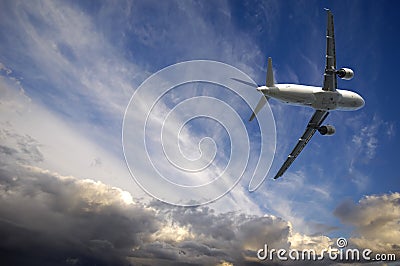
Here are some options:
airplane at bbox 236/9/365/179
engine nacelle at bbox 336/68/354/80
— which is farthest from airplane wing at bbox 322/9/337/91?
engine nacelle at bbox 336/68/354/80

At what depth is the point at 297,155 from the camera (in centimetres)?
6175

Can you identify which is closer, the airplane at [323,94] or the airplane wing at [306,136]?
the airplane at [323,94]

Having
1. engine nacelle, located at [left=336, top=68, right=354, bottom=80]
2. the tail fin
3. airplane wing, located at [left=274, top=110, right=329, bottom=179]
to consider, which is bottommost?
airplane wing, located at [left=274, top=110, right=329, bottom=179]

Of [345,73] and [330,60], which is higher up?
[330,60]

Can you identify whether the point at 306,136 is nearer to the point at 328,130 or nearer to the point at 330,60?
the point at 328,130

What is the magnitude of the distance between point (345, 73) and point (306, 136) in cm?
1481

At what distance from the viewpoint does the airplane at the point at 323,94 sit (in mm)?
46969

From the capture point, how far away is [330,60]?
162ft

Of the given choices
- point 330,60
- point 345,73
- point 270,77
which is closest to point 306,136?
point 345,73

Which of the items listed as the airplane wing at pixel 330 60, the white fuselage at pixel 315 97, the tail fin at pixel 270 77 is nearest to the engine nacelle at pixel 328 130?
the white fuselage at pixel 315 97

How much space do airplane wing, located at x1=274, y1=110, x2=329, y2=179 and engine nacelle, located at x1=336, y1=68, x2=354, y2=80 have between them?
730 cm

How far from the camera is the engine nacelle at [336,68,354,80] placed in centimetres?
5072

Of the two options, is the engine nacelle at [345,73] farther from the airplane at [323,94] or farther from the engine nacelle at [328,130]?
the engine nacelle at [328,130]

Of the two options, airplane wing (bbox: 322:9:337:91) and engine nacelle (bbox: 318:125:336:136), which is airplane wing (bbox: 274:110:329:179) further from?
airplane wing (bbox: 322:9:337:91)
